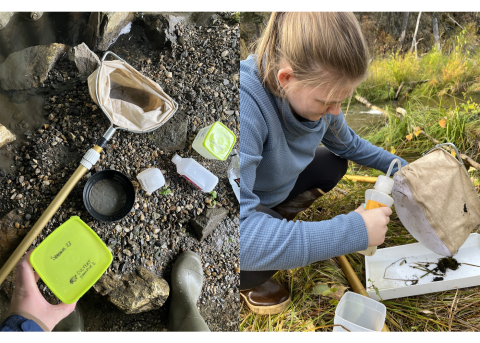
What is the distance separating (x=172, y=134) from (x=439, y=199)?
1.37 metres

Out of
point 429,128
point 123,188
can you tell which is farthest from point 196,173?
point 429,128

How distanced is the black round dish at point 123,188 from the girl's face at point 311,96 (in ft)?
3.35

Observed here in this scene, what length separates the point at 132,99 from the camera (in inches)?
66.8

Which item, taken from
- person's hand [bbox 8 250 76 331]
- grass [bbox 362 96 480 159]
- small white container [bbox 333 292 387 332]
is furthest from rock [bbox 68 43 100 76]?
grass [bbox 362 96 480 159]

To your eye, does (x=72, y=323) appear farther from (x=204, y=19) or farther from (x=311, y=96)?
(x=204, y=19)

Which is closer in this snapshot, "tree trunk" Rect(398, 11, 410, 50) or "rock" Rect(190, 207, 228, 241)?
"rock" Rect(190, 207, 228, 241)

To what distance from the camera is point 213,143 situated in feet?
5.49

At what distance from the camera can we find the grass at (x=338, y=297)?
50.4 inches

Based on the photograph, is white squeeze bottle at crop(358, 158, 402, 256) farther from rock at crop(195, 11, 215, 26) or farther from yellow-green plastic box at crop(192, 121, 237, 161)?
rock at crop(195, 11, 215, 26)

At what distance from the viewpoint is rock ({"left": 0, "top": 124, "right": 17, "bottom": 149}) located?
1.50 metres

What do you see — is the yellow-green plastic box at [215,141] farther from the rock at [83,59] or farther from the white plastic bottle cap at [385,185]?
the white plastic bottle cap at [385,185]

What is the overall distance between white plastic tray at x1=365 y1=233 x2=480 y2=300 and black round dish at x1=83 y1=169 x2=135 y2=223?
1.25m

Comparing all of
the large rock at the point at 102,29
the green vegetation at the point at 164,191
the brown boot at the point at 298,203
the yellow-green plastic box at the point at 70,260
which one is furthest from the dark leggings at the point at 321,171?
the large rock at the point at 102,29
